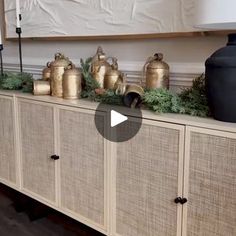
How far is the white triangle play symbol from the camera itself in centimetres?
156

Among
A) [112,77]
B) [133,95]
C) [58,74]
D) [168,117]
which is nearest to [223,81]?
[168,117]

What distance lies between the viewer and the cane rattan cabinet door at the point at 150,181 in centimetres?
140

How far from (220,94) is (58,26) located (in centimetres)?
138

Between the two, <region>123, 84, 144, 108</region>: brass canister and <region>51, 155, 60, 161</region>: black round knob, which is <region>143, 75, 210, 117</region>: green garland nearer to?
<region>123, 84, 144, 108</region>: brass canister

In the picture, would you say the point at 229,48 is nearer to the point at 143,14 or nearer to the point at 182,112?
the point at 182,112

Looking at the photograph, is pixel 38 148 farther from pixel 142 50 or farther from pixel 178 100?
pixel 178 100

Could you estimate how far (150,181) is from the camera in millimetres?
1491

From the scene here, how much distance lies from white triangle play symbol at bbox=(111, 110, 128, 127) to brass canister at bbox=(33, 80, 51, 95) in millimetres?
611

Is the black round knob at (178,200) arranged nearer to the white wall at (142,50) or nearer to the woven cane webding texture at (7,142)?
the white wall at (142,50)

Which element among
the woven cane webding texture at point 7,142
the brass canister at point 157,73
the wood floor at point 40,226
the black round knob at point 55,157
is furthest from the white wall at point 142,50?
the wood floor at point 40,226

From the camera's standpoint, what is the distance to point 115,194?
1646 mm

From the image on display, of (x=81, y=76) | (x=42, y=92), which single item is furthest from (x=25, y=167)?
(x=81, y=76)
